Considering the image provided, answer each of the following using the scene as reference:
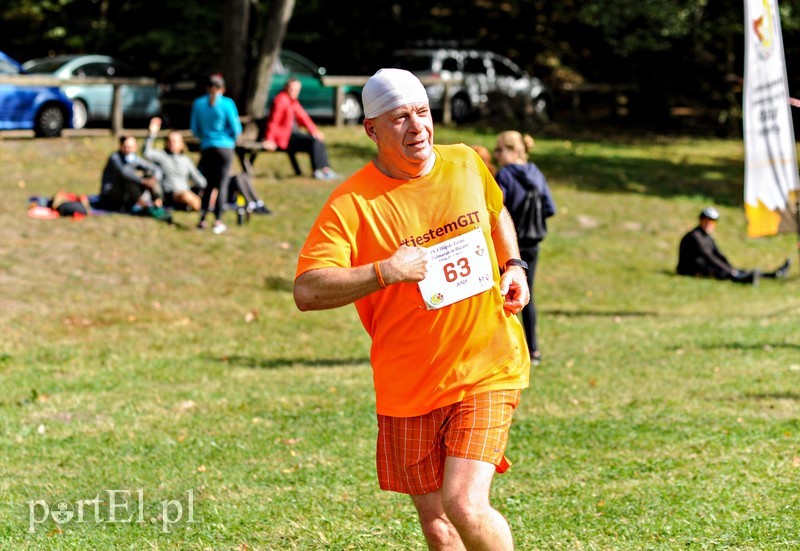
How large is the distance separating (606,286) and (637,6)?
15102 millimetres

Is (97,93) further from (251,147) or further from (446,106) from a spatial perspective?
(446,106)

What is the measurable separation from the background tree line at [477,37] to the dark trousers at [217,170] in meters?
14.4

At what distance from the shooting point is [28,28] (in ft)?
116

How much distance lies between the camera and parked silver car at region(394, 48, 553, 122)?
3006cm

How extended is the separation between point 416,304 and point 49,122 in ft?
64.7

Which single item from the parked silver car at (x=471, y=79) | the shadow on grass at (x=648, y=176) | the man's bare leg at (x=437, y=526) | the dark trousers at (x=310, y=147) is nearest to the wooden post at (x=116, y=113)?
the dark trousers at (x=310, y=147)

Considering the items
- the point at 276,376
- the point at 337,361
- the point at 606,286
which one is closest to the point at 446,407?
the point at 276,376

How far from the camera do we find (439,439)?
4395 millimetres

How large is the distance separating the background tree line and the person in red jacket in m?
10.7

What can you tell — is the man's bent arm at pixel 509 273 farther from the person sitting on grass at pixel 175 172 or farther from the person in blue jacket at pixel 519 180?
the person sitting on grass at pixel 175 172

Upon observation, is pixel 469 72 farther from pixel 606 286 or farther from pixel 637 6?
pixel 606 286

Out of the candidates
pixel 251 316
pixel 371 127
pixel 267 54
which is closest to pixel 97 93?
pixel 267 54

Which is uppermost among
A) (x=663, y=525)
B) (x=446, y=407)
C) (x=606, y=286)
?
(x=446, y=407)

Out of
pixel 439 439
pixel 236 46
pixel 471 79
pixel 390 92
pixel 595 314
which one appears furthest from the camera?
pixel 471 79
